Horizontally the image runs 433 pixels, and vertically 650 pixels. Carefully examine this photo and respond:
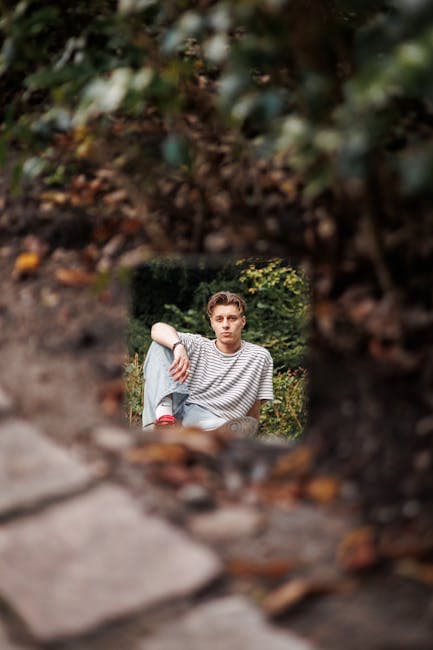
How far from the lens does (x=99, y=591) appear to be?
133 cm

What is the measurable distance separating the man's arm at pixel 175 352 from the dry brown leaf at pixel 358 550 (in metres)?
2.09

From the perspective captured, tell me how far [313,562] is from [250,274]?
4.90 meters

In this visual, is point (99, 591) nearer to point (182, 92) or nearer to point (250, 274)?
point (182, 92)

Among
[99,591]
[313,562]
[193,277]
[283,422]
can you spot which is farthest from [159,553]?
[193,277]

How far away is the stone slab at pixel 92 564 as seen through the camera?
1.30 metres

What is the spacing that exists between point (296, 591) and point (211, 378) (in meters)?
2.40

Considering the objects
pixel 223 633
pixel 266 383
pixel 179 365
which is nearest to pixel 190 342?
pixel 179 365

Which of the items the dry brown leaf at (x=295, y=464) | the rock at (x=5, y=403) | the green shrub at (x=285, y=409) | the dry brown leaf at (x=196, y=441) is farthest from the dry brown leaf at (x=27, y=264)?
the green shrub at (x=285, y=409)

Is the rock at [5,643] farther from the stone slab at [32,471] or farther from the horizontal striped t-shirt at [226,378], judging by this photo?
the horizontal striped t-shirt at [226,378]

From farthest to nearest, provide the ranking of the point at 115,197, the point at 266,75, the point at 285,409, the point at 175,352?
1. the point at 285,409
2. the point at 175,352
3. the point at 266,75
4. the point at 115,197

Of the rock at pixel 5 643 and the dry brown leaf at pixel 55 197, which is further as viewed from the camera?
the dry brown leaf at pixel 55 197

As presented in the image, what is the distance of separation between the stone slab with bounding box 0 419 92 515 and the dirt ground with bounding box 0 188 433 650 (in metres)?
0.03

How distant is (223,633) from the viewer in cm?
122

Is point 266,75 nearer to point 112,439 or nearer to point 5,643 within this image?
point 112,439
